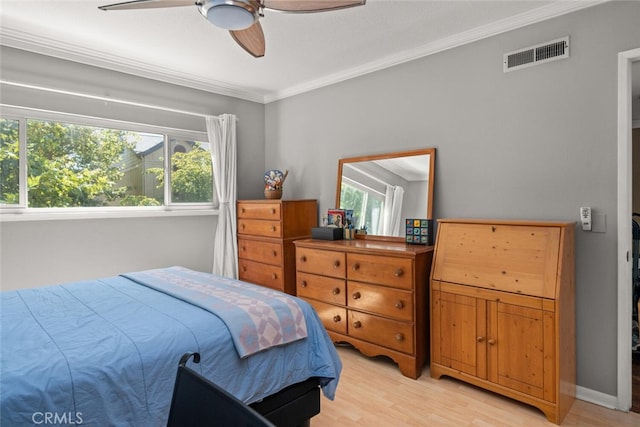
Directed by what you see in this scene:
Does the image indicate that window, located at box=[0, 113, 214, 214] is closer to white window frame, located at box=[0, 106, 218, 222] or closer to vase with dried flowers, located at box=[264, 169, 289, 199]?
white window frame, located at box=[0, 106, 218, 222]

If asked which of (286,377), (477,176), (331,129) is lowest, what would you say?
(286,377)

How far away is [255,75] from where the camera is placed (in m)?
3.82

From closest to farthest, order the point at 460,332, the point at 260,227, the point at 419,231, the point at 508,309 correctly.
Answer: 1. the point at 508,309
2. the point at 460,332
3. the point at 419,231
4. the point at 260,227

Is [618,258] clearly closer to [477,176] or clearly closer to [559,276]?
[559,276]

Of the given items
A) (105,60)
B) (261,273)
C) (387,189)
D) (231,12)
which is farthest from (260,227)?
(231,12)

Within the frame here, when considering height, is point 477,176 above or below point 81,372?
above

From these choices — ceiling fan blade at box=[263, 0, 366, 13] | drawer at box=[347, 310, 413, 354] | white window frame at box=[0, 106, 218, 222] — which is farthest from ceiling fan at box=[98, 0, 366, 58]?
drawer at box=[347, 310, 413, 354]

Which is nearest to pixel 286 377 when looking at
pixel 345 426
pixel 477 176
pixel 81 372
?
pixel 345 426

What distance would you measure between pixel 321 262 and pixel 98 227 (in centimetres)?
201

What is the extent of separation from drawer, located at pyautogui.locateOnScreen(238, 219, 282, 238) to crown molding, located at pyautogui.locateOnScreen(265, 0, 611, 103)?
1.56m

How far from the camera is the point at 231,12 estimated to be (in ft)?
5.68

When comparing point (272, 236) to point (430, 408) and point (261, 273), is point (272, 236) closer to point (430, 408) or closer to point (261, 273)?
point (261, 273)

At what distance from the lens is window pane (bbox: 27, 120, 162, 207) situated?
3.06 meters

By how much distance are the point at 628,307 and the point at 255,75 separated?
141 inches
